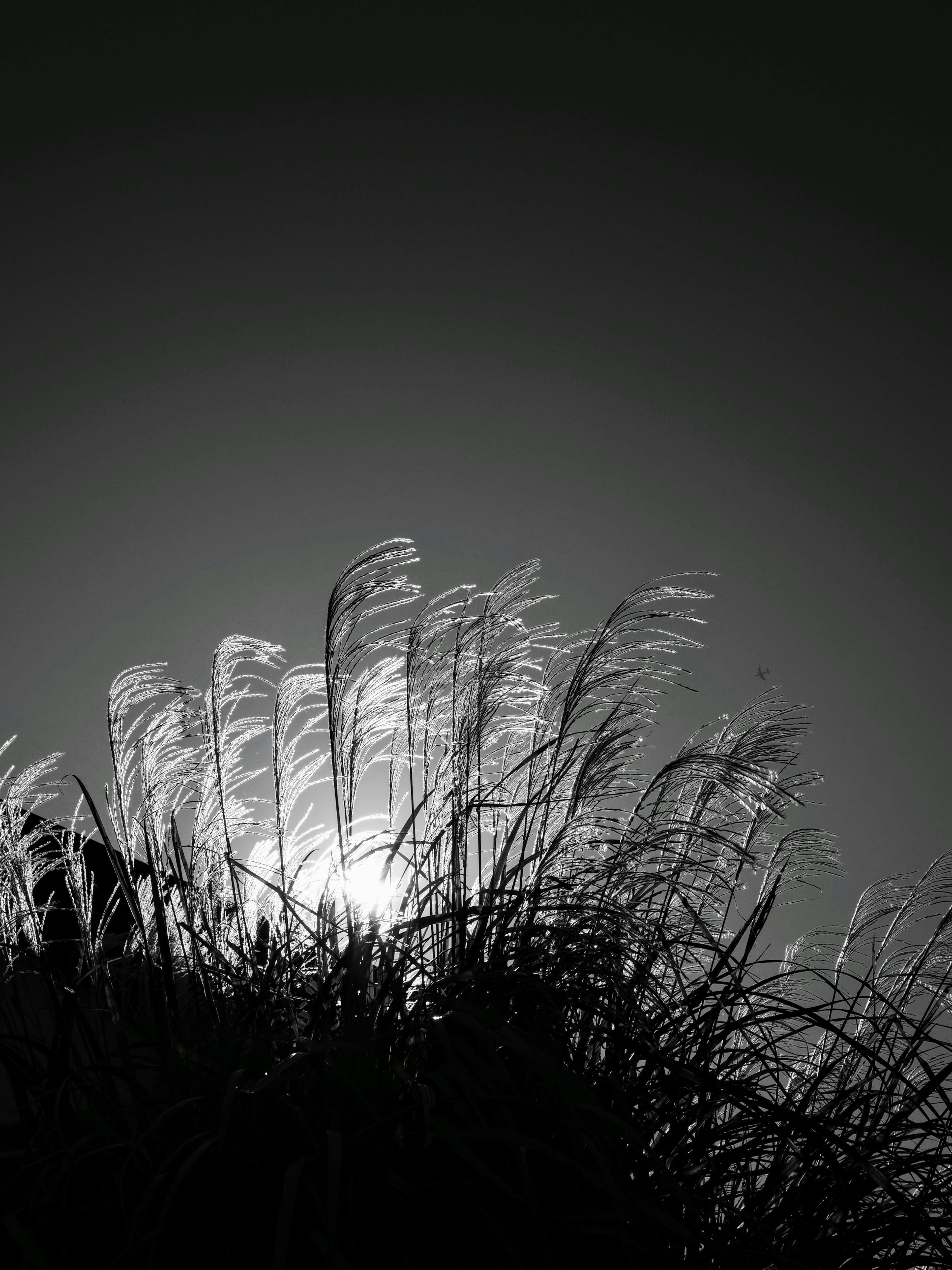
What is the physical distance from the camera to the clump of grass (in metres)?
1.02

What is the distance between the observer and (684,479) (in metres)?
5.50

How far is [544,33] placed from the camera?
5293mm

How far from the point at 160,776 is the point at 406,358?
3.95 m

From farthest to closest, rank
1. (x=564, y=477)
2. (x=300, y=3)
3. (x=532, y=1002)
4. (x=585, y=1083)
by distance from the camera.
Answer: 1. (x=564, y=477)
2. (x=300, y=3)
3. (x=532, y=1002)
4. (x=585, y=1083)

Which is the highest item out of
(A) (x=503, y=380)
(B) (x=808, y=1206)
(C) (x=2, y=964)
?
(A) (x=503, y=380)

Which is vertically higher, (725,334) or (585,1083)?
(725,334)

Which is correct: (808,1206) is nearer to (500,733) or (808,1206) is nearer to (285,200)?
(500,733)

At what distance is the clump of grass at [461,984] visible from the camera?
1017 millimetres

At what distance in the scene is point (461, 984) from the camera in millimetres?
1386

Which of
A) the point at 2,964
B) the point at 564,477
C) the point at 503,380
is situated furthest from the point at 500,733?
the point at 503,380

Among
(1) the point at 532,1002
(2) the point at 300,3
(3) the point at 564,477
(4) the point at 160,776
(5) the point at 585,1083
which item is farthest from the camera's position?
(3) the point at 564,477

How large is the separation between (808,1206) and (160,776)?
5.91ft

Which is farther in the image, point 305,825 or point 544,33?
point 544,33

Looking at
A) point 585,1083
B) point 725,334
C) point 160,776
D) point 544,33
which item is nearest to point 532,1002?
point 585,1083
